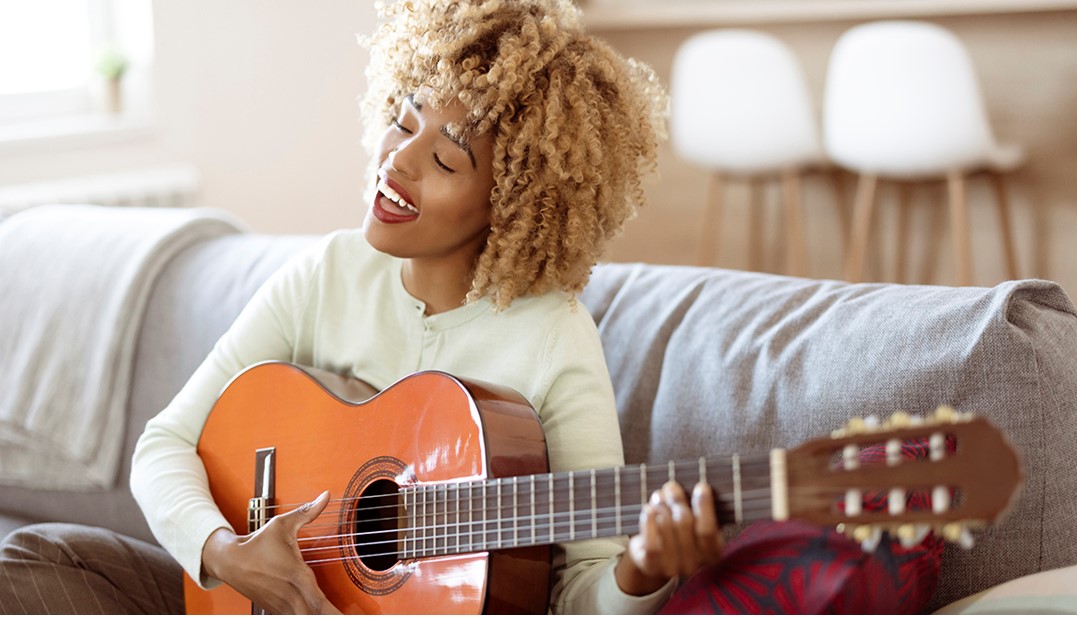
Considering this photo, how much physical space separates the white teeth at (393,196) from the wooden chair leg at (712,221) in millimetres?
2643

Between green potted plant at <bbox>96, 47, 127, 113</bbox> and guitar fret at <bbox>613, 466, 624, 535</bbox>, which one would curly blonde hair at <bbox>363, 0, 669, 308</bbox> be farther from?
green potted plant at <bbox>96, 47, 127, 113</bbox>

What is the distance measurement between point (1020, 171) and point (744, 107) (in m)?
0.85

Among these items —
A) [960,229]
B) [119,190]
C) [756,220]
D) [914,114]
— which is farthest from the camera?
[756,220]

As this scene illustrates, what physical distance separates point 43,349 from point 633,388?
96 centimetres

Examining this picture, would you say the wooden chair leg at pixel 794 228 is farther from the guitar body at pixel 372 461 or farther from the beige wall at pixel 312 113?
the guitar body at pixel 372 461

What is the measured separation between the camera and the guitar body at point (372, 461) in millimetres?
1127

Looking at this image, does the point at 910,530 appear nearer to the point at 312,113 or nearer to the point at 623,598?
the point at 623,598

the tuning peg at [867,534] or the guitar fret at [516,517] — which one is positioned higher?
the tuning peg at [867,534]

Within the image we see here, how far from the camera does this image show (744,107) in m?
3.54

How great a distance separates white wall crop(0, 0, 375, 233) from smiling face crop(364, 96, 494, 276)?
6.74 ft

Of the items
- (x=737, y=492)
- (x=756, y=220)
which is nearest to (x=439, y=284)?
(x=737, y=492)

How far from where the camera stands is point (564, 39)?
4.26ft

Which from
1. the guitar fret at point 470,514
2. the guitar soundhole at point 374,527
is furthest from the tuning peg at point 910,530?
the guitar soundhole at point 374,527

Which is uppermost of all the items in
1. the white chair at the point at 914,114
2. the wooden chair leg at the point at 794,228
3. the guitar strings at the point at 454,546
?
the white chair at the point at 914,114
